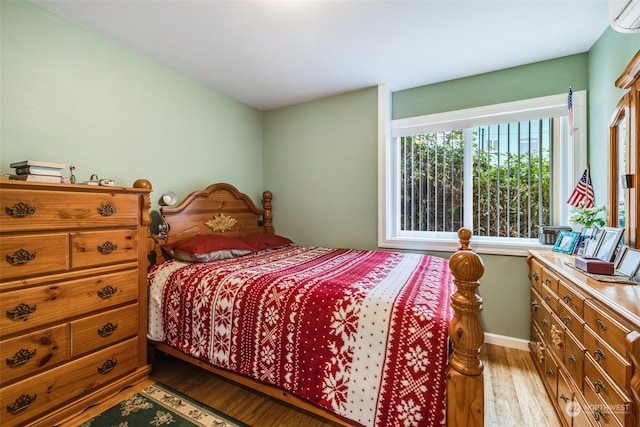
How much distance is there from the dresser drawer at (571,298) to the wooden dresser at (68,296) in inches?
100

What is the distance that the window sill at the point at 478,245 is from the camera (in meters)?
2.42

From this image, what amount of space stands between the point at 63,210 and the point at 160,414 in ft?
4.27

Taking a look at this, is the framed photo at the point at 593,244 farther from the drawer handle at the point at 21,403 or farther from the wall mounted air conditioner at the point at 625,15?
the drawer handle at the point at 21,403

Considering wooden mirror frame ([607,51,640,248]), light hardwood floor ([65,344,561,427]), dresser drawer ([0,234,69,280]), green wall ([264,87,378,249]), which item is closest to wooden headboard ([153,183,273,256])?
green wall ([264,87,378,249])

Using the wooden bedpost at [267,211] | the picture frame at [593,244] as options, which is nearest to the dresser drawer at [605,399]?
the picture frame at [593,244]

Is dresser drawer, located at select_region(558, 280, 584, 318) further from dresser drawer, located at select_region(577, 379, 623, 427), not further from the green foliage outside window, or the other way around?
the green foliage outside window

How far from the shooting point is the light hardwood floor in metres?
1.55

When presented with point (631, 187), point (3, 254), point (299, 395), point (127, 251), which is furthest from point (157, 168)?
point (631, 187)

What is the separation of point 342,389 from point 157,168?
7.59 ft

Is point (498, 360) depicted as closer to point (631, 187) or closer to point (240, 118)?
point (631, 187)

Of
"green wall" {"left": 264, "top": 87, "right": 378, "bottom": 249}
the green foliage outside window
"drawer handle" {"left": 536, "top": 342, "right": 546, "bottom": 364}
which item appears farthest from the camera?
"green wall" {"left": 264, "top": 87, "right": 378, "bottom": 249}

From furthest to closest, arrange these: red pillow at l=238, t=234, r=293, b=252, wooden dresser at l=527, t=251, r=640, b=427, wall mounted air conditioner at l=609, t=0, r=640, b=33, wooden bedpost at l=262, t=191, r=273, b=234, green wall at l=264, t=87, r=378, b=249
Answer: wooden bedpost at l=262, t=191, r=273, b=234, green wall at l=264, t=87, r=378, b=249, red pillow at l=238, t=234, r=293, b=252, wall mounted air conditioner at l=609, t=0, r=640, b=33, wooden dresser at l=527, t=251, r=640, b=427

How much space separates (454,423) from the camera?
101 cm

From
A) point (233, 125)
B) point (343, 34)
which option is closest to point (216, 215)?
point (233, 125)
